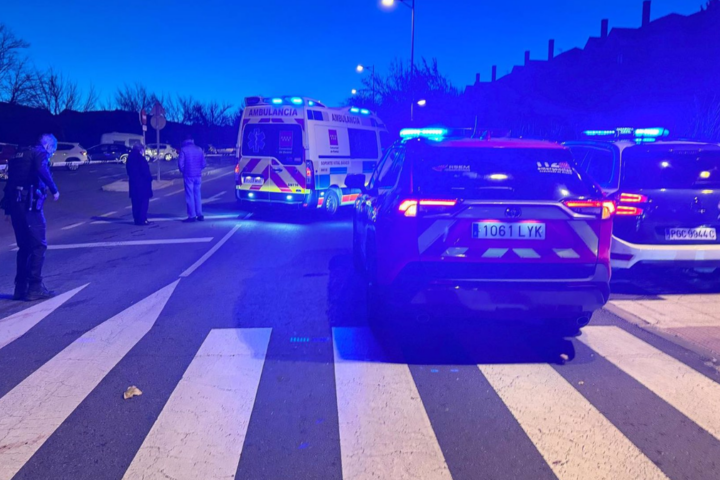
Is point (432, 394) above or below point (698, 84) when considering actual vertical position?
below

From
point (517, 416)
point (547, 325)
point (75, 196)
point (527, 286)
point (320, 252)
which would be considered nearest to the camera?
point (517, 416)

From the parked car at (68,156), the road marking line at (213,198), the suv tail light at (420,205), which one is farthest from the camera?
the parked car at (68,156)

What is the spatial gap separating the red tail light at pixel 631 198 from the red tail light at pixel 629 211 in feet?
0.25

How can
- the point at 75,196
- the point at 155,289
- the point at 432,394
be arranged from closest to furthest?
the point at 432,394 < the point at 155,289 < the point at 75,196

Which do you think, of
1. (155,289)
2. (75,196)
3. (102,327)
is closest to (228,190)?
(75,196)

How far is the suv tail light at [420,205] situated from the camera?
15.4 ft

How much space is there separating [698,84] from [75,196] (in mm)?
29358

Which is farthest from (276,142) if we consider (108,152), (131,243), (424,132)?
(108,152)

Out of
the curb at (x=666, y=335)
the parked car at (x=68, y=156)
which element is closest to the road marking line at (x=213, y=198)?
the curb at (x=666, y=335)

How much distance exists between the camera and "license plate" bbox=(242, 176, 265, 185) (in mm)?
14422

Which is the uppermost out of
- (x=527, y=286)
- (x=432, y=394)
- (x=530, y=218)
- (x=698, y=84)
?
(x=698, y=84)

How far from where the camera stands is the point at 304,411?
413 cm

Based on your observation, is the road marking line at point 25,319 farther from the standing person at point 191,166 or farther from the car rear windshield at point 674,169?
the standing person at point 191,166

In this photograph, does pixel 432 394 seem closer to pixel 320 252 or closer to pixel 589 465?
pixel 589 465
